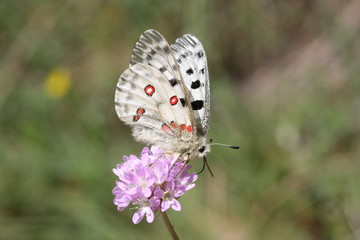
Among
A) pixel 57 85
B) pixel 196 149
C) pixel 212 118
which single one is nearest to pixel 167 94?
pixel 196 149

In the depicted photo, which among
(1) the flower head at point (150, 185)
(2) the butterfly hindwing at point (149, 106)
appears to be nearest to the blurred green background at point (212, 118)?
(2) the butterfly hindwing at point (149, 106)

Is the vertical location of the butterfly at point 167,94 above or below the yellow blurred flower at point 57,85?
below

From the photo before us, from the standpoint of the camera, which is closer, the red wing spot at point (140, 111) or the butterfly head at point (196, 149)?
the butterfly head at point (196, 149)

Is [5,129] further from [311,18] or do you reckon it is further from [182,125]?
[311,18]

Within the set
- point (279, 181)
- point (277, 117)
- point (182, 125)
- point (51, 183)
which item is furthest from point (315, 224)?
point (51, 183)

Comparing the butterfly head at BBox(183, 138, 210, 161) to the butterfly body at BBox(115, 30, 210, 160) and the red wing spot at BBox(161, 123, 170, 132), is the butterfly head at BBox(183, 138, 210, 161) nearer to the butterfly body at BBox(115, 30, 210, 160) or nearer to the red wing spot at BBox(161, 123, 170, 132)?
the butterfly body at BBox(115, 30, 210, 160)

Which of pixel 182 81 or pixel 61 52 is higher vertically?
pixel 61 52

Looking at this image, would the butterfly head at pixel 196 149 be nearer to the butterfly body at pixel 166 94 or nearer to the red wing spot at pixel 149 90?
the butterfly body at pixel 166 94

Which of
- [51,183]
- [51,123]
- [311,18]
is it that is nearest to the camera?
[51,183]
